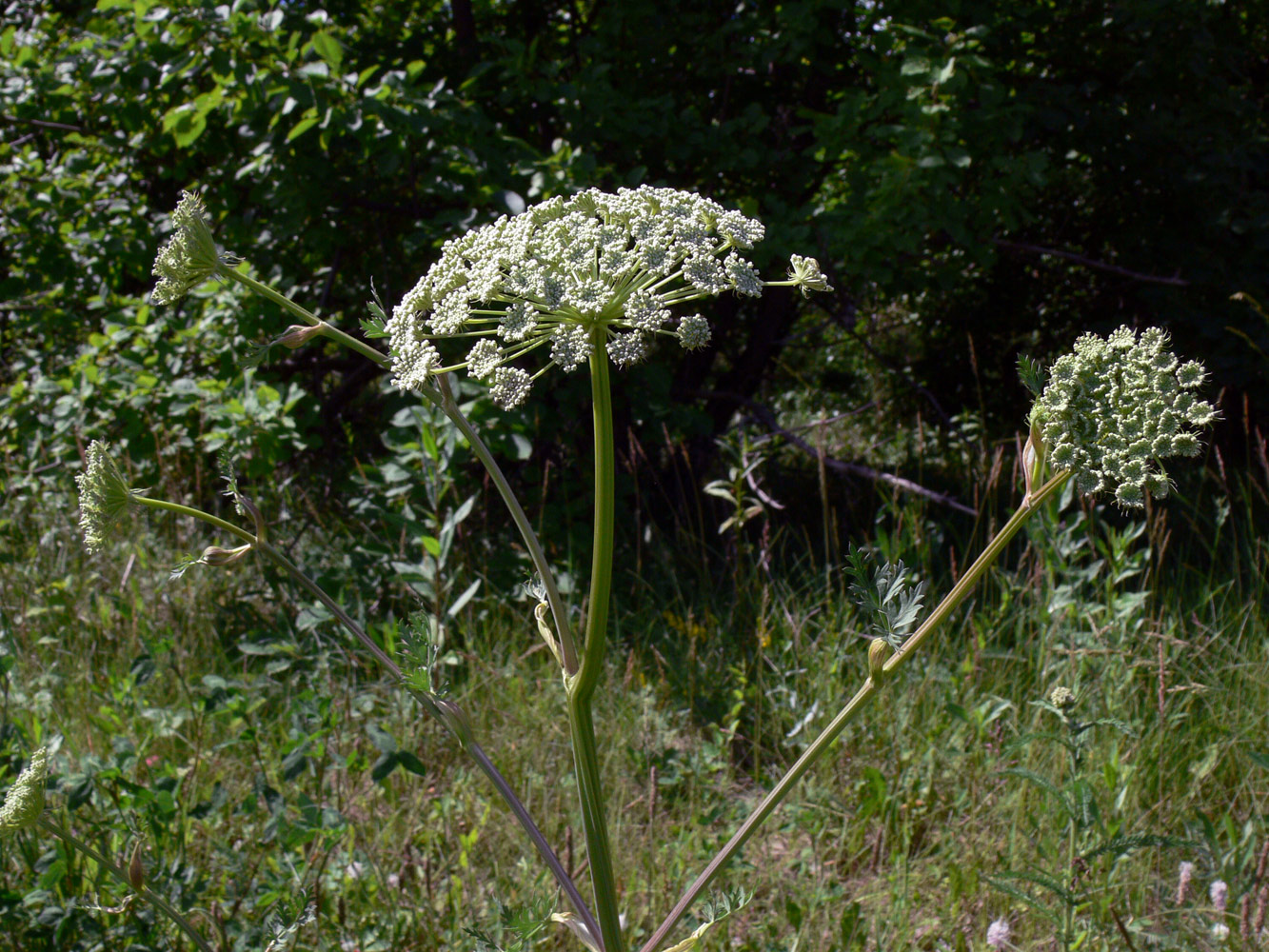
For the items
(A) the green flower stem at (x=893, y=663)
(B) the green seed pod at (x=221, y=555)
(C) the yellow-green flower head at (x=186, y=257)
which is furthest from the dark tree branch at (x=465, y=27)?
(A) the green flower stem at (x=893, y=663)

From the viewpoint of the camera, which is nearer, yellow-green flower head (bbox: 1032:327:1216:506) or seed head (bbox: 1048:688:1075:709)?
yellow-green flower head (bbox: 1032:327:1216:506)

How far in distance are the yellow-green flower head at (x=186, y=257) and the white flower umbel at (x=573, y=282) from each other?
Answer: 272 millimetres

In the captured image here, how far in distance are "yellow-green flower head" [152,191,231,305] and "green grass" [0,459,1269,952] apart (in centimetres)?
102

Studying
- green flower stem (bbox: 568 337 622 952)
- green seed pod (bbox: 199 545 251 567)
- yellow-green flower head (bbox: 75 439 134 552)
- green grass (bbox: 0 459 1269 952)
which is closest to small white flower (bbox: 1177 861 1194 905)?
green grass (bbox: 0 459 1269 952)

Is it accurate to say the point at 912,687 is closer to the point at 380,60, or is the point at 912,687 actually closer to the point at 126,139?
the point at 380,60

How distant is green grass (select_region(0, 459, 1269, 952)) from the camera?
6.54 ft

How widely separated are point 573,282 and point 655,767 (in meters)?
1.41

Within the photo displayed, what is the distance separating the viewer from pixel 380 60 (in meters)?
4.45

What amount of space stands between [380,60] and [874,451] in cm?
387

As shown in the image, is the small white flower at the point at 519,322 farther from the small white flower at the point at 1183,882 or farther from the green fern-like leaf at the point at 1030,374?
the small white flower at the point at 1183,882

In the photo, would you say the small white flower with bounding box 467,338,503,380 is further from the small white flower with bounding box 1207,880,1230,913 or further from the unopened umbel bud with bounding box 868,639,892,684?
the small white flower with bounding box 1207,880,1230,913

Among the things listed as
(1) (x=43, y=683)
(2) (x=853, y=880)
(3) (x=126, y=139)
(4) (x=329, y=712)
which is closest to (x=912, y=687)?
(2) (x=853, y=880)

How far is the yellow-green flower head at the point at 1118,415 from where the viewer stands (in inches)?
39.8

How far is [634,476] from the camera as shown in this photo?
3375 millimetres
